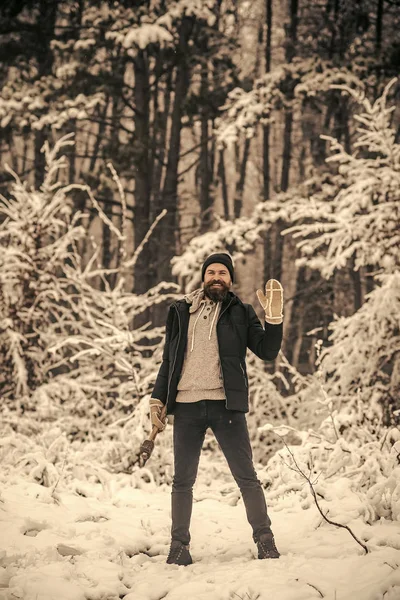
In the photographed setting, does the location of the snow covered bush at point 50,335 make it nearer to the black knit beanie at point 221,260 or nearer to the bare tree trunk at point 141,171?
the bare tree trunk at point 141,171

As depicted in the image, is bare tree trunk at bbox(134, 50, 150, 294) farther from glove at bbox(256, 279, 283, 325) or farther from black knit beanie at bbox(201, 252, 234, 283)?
glove at bbox(256, 279, 283, 325)

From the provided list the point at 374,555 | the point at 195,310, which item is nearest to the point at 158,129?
the point at 195,310

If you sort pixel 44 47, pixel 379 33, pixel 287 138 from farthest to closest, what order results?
pixel 287 138 < pixel 44 47 < pixel 379 33

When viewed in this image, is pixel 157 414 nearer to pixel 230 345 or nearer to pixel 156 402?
pixel 156 402

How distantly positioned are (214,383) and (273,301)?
27.7 inches

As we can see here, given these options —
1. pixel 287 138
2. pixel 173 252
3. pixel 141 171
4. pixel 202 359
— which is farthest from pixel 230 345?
pixel 287 138

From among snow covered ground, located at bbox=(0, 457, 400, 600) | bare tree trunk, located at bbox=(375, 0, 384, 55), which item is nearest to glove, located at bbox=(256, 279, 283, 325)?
snow covered ground, located at bbox=(0, 457, 400, 600)

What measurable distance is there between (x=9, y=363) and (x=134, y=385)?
2.25 meters

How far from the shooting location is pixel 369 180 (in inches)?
344

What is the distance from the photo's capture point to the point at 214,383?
4527 millimetres

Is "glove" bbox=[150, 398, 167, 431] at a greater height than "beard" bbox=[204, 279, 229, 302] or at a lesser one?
lesser

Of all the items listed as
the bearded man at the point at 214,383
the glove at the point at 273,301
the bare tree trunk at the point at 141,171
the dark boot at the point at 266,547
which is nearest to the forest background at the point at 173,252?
the bare tree trunk at the point at 141,171

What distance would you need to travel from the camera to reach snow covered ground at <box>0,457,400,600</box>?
12.2 ft

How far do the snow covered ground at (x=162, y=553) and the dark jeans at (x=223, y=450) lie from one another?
0.29 m
